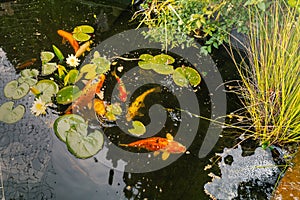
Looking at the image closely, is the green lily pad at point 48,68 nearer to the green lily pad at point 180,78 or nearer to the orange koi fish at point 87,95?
the orange koi fish at point 87,95

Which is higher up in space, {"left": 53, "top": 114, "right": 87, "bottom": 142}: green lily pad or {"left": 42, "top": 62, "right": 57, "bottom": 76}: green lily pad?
{"left": 42, "top": 62, "right": 57, "bottom": 76}: green lily pad

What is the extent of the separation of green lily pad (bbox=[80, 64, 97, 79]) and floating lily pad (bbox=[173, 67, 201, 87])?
0.69m

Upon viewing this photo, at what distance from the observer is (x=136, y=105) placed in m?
2.75

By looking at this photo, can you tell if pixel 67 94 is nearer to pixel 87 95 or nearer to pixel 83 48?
pixel 87 95

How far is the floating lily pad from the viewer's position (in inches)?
114

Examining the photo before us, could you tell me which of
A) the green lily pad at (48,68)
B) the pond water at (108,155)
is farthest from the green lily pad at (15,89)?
the green lily pad at (48,68)

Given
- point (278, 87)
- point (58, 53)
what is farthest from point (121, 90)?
point (278, 87)

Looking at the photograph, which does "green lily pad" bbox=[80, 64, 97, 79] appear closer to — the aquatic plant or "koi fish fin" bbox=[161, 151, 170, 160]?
"koi fish fin" bbox=[161, 151, 170, 160]

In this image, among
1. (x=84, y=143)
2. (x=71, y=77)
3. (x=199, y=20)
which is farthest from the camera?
(x=71, y=77)

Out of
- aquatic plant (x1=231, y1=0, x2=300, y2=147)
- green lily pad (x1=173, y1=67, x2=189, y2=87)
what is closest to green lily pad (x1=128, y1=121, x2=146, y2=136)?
green lily pad (x1=173, y1=67, x2=189, y2=87)

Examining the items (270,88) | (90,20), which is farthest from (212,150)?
(90,20)

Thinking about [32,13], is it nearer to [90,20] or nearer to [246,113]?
[90,20]

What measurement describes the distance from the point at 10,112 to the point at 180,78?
4.53 feet

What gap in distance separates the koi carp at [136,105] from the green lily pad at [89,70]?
44cm
